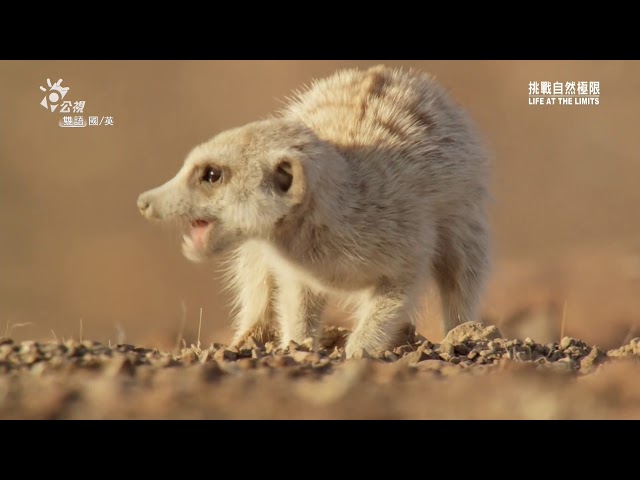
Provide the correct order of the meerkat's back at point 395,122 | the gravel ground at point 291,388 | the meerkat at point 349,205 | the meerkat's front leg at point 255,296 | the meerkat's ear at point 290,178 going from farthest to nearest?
the meerkat's front leg at point 255,296 → the meerkat's back at point 395,122 → the meerkat at point 349,205 → the meerkat's ear at point 290,178 → the gravel ground at point 291,388

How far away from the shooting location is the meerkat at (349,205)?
21.7 feet

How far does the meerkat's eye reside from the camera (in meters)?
6.63

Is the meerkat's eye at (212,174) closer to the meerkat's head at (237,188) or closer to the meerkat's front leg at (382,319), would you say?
the meerkat's head at (237,188)

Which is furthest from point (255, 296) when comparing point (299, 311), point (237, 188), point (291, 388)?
point (291, 388)

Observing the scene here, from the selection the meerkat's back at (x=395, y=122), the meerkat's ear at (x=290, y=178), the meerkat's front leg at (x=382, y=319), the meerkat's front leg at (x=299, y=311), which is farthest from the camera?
the meerkat's front leg at (x=299, y=311)

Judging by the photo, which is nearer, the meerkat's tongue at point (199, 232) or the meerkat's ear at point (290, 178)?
the meerkat's ear at point (290, 178)

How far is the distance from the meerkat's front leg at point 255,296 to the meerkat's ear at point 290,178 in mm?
1604

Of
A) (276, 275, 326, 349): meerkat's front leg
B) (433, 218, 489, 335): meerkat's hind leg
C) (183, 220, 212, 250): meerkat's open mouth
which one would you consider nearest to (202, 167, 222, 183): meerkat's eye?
(183, 220, 212, 250): meerkat's open mouth

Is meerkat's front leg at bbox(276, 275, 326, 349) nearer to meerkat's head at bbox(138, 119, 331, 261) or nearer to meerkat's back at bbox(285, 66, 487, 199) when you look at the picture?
meerkat's head at bbox(138, 119, 331, 261)

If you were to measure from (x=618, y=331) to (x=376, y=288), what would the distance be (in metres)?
7.09

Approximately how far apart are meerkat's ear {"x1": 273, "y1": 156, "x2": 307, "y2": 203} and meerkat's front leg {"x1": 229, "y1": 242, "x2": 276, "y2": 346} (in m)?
1.60

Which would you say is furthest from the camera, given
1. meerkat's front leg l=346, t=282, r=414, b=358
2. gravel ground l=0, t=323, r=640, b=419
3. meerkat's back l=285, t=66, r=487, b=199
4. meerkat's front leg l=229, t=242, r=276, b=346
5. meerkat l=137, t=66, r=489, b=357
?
meerkat's front leg l=229, t=242, r=276, b=346

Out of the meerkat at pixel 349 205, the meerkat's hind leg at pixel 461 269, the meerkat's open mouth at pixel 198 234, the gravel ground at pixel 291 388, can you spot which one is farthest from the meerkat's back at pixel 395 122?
the gravel ground at pixel 291 388

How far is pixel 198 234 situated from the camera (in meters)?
6.71
